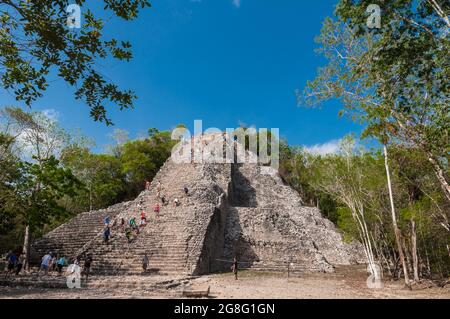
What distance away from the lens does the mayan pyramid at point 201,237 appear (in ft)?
44.1

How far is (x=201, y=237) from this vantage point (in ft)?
46.2

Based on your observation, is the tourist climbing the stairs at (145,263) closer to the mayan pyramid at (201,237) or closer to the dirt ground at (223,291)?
the mayan pyramid at (201,237)

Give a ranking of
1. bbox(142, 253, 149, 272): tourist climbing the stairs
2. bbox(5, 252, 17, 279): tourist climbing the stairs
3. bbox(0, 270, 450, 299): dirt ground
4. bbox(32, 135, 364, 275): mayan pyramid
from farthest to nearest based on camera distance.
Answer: bbox(32, 135, 364, 275): mayan pyramid
bbox(142, 253, 149, 272): tourist climbing the stairs
bbox(5, 252, 17, 279): tourist climbing the stairs
bbox(0, 270, 450, 299): dirt ground

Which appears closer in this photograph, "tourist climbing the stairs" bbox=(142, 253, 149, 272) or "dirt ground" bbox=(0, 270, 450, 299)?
"dirt ground" bbox=(0, 270, 450, 299)

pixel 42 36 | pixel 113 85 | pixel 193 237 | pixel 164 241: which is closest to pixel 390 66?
pixel 113 85

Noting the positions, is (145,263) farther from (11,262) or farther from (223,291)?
(11,262)

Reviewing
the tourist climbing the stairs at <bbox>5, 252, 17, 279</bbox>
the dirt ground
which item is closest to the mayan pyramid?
the tourist climbing the stairs at <bbox>5, 252, 17, 279</bbox>

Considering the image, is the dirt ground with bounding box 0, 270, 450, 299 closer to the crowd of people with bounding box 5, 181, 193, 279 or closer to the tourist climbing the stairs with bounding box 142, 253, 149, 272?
the tourist climbing the stairs with bounding box 142, 253, 149, 272

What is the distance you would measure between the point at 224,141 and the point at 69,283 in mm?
22425

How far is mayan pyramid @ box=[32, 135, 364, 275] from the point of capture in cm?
1344

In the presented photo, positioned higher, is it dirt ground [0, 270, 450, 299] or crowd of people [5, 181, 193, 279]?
crowd of people [5, 181, 193, 279]

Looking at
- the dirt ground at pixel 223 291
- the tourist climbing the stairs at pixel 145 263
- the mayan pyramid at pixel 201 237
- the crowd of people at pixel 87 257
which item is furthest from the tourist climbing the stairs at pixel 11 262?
the tourist climbing the stairs at pixel 145 263

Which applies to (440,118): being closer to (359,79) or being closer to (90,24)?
(359,79)

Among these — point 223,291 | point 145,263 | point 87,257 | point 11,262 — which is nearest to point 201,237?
point 145,263
